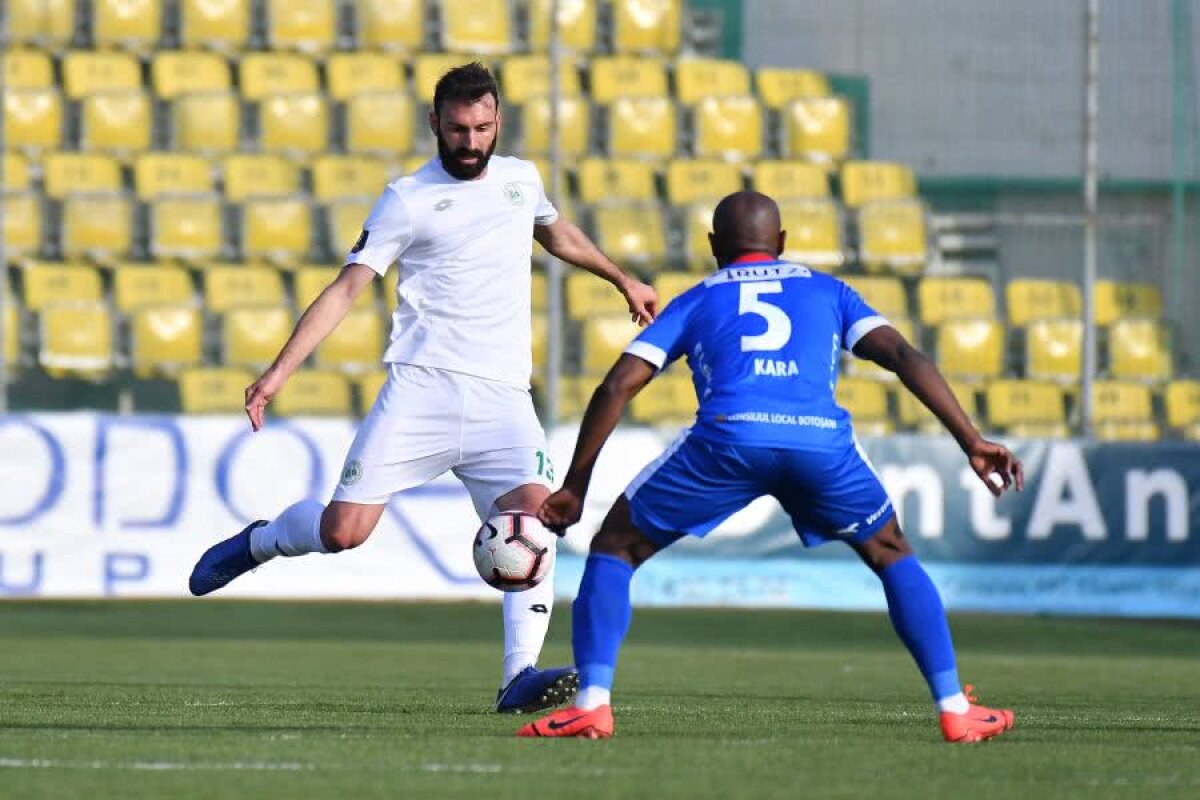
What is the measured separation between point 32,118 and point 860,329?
14524mm

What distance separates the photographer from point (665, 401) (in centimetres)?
1752

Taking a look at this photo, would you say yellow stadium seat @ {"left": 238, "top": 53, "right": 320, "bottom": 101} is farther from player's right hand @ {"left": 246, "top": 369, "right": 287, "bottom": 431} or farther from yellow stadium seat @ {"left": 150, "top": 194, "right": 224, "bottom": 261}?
player's right hand @ {"left": 246, "top": 369, "right": 287, "bottom": 431}

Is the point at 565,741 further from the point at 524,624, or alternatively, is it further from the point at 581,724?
the point at 524,624

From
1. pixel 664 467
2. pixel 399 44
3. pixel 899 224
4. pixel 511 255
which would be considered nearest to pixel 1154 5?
pixel 899 224

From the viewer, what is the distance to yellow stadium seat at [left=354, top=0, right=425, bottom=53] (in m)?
20.7

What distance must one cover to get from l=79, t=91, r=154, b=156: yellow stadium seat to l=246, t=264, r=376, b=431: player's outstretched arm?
1262 cm

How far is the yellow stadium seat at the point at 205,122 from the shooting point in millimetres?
19672

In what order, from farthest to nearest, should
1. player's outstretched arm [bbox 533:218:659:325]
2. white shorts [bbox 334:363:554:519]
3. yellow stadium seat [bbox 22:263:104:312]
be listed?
yellow stadium seat [bbox 22:263:104:312], player's outstretched arm [bbox 533:218:659:325], white shorts [bbox 334:363:554:519]

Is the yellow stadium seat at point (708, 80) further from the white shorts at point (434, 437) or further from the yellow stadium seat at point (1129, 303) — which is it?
the white shorts at point (434, 437)

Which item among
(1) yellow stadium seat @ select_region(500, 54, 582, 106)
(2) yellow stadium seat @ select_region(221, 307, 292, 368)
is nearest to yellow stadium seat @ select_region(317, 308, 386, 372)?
(2) yellow stadium seat @ select_region(221, 307, 292, 368)

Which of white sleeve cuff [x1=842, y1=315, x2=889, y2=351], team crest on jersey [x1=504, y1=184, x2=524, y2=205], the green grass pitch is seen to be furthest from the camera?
team crest on jersey [x1=504, y1=184, x2=524, y2=205]

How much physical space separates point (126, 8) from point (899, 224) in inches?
Result: 293

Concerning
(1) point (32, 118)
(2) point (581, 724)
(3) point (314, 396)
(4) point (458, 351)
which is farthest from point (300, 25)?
→ (2) point (581, 724)

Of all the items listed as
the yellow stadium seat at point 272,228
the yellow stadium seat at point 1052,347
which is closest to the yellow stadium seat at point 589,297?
the yellow stadium seat at point 272,228
